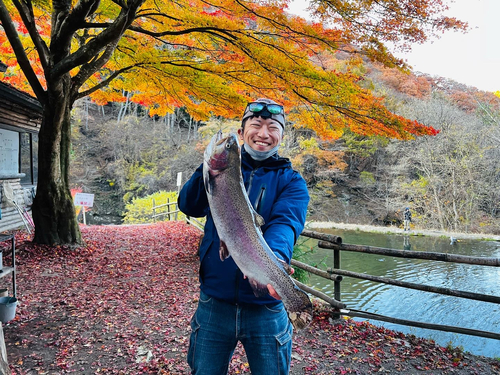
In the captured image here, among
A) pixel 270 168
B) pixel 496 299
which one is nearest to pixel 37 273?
pixel 270 168

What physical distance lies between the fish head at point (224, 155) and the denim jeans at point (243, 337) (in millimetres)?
679

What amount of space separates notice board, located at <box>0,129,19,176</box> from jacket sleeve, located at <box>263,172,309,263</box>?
11415 mm

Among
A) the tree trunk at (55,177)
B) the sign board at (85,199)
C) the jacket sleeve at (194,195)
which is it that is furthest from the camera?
the sign board at (85,199)

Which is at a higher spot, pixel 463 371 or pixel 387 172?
pixel 387 172

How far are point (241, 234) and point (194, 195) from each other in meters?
0.42

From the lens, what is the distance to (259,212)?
1677 mm

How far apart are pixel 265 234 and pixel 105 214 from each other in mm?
26539

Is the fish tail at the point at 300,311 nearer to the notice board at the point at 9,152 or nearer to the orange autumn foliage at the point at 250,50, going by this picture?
the orange autumn foliage at the point at 250,50

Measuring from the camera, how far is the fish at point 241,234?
1.38 meters

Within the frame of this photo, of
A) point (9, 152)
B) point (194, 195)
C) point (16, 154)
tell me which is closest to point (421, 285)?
point (194, 195)

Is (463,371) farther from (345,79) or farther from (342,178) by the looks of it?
(342,178)

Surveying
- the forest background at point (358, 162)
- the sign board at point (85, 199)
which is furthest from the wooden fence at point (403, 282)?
the forest background at point (358, 162)

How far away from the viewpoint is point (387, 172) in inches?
1099

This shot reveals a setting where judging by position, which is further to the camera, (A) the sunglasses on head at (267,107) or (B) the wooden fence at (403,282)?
(B) the wooden fence at (403,282)
